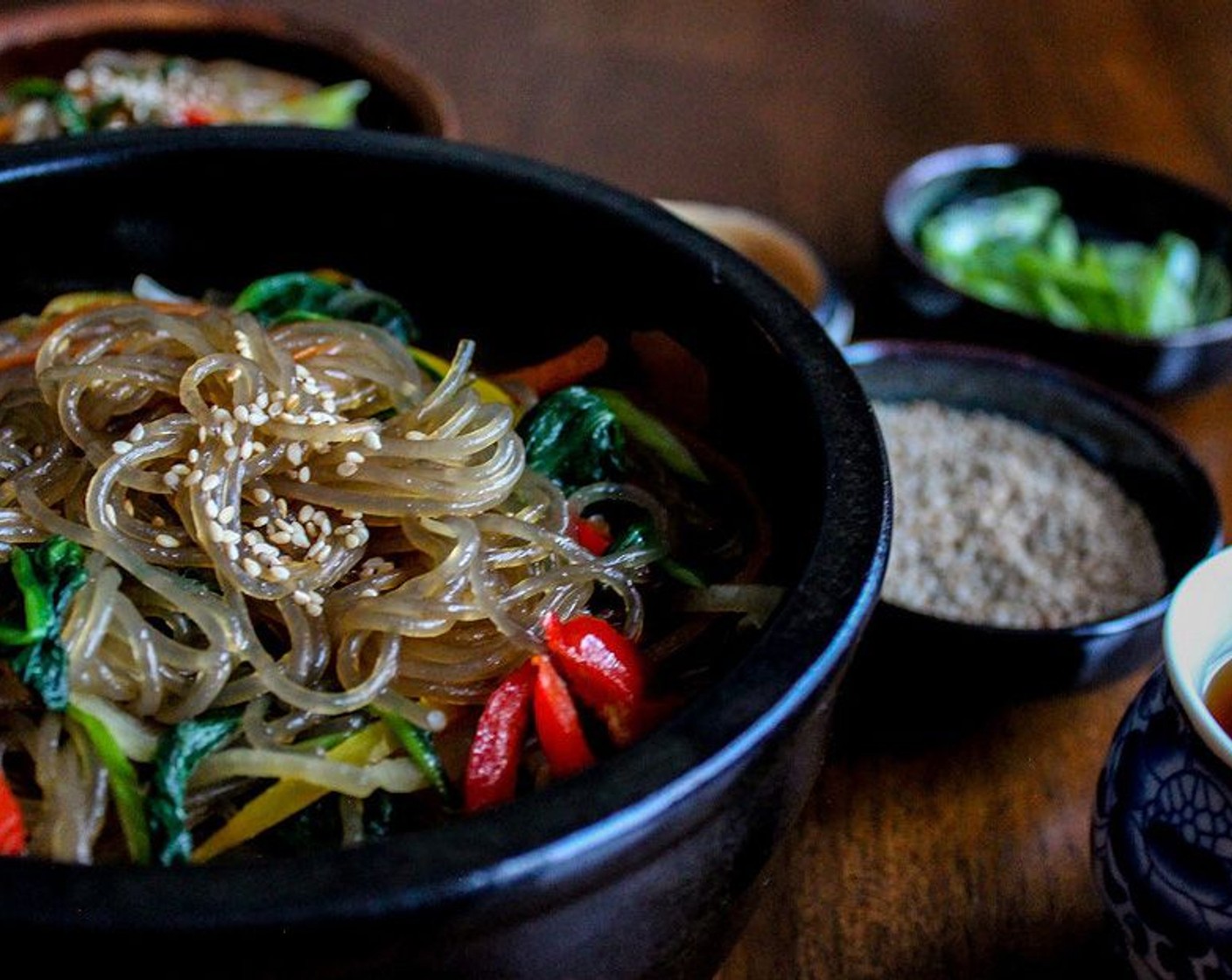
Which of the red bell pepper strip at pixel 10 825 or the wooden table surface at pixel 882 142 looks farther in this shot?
the wooden table surface at pixel 882 142

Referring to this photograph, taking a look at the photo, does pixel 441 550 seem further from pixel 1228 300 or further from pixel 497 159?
pixel 1228 300

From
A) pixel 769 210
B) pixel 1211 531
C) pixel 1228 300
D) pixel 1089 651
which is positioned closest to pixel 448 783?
pixel 1089 651

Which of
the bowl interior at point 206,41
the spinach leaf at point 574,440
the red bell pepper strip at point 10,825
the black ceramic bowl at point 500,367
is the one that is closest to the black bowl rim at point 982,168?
the bowl interior at point 206,41

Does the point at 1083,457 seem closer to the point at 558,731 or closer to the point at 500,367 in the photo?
the point at 500,367

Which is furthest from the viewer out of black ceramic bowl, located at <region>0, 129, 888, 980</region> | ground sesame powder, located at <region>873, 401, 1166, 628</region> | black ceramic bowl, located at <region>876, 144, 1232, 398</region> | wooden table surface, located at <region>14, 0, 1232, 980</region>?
black ceramic bowl, located at <region>876, 144, 1232, 398</region>

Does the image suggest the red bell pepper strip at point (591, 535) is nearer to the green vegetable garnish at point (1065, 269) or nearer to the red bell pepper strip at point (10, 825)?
the red bell pepper strip at point (10, 825)

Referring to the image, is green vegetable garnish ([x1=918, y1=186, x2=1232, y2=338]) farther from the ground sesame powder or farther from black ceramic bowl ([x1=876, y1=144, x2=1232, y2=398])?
the ground sesame powder

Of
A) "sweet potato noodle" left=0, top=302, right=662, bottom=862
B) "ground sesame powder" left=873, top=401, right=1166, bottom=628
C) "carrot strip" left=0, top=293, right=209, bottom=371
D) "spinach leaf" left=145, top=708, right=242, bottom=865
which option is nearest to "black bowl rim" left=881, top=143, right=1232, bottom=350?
"ground sesame powder" left=873, top=401, right=1166, bottom=628
